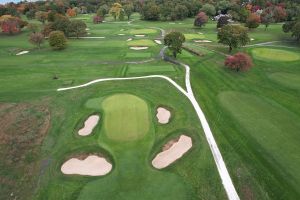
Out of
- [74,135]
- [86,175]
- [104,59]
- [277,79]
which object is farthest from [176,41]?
[86,175]

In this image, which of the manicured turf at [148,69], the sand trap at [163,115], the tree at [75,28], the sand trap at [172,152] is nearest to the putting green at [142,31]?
the tree at [75,28]

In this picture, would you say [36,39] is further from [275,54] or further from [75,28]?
[275,54]

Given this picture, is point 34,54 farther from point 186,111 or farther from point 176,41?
point 186,111

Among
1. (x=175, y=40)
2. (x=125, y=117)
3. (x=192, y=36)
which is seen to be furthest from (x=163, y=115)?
(x=192, y=36)

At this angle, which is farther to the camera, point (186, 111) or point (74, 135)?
point (186, 111)

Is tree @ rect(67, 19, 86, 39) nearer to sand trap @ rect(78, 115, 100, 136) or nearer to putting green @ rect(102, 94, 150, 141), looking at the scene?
putting green @ rect(102, 94, 150, 141)

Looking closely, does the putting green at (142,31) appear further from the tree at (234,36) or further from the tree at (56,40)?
the tree at (234,36)
